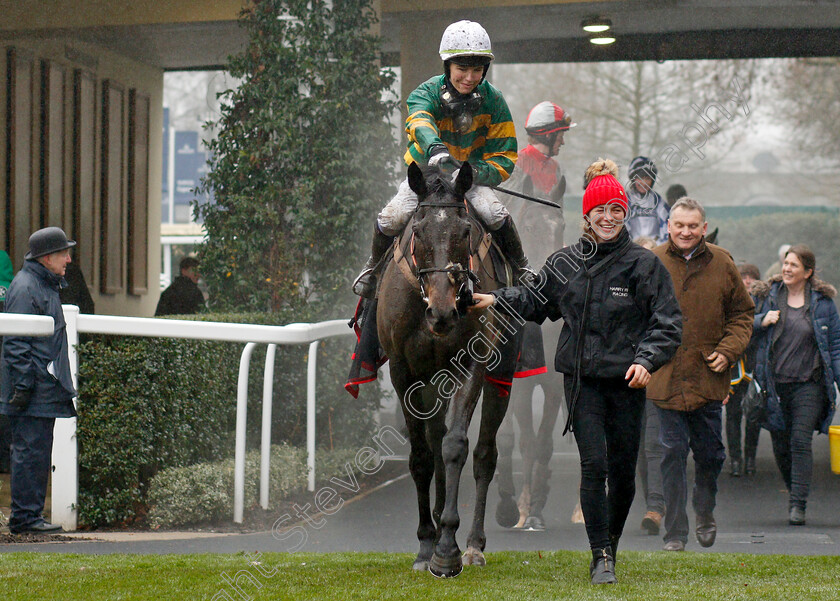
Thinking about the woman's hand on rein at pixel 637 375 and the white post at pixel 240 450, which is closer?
the woman's hand on rein at pixel 637 375

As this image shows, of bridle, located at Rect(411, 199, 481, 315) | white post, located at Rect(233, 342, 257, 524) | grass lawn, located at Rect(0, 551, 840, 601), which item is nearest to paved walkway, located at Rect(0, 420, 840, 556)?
white post, located at Rect(233, 342, 257, 524)

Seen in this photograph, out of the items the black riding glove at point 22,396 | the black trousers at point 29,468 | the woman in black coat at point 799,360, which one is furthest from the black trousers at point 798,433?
the black riding glove at point 22,396

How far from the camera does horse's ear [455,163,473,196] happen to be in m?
5.34

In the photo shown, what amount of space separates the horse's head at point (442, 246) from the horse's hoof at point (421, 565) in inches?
48.8

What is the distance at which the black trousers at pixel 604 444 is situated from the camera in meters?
5.17

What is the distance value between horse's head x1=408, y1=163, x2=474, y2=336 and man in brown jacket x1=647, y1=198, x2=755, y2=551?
1.88m

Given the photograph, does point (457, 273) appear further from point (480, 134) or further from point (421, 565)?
point (421, 565)

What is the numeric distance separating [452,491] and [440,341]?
730 millimetres

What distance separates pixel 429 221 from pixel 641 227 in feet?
14.1

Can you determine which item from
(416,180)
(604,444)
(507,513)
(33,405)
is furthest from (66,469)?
(604,444)

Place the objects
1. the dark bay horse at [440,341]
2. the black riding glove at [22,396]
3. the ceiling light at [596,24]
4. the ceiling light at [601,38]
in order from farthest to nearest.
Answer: the ceiling light at [601,38] → the ceiling light at [596,24] → the black riding glove at [22,396] → the dark bay horse at [440,341]

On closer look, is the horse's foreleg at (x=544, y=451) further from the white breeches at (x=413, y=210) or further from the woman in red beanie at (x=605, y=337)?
the white breeches at (x=413, y=210)

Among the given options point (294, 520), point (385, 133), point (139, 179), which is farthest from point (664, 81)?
point (294, 520)

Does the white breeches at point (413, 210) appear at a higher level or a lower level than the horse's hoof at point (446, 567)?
higher
